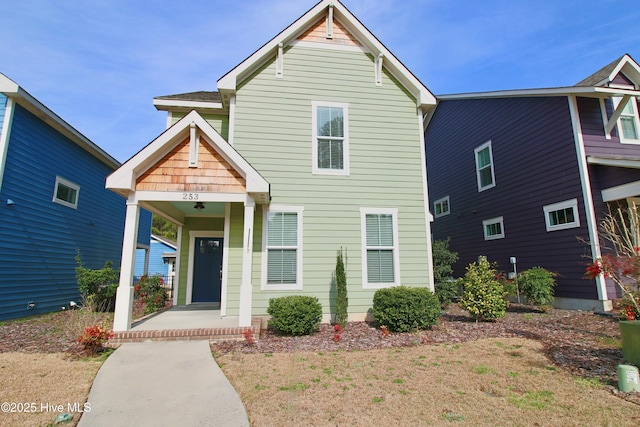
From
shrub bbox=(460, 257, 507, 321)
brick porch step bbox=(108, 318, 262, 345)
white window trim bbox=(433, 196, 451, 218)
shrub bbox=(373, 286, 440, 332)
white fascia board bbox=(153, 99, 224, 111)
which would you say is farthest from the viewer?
white window trim bbox=(433, 196, 451, 218)

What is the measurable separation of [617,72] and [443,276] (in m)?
8.57

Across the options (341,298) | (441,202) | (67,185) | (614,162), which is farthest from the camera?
(441,202)

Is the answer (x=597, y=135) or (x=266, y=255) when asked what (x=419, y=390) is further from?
(x=597, y=135)

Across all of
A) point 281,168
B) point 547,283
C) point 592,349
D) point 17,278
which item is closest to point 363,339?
point 592,349

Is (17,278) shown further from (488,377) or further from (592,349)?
(592,349)

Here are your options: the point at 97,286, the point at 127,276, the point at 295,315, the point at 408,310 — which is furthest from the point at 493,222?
the point at 97,286

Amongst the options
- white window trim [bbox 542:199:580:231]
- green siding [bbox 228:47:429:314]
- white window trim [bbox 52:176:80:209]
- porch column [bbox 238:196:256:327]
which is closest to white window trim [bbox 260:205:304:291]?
green siding [bbox 228:47:429:314]

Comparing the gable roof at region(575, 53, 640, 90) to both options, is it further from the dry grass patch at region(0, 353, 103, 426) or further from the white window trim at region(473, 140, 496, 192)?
the dry grass patch at region(0, 353, 103, 426)

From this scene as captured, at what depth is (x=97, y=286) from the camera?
33.5ft

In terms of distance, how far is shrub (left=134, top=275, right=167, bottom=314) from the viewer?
378 inches

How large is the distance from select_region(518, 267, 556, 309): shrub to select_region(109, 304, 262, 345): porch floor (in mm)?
8048

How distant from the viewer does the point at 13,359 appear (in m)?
5.34

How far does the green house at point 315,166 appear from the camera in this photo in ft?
26.4

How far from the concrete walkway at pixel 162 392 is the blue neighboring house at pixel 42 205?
6.07 m
